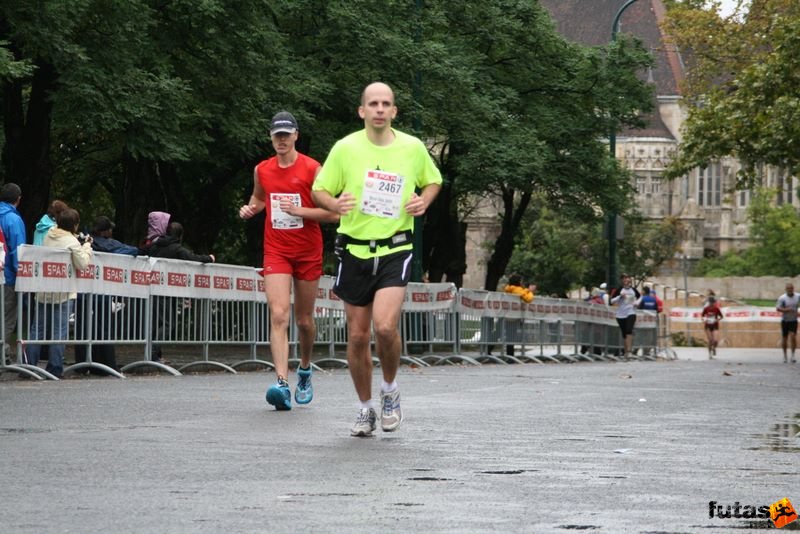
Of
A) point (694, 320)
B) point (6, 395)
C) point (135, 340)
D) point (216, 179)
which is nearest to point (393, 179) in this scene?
point (6, 395)

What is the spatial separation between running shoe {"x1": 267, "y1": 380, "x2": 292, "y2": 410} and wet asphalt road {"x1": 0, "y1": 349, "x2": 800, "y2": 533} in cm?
14

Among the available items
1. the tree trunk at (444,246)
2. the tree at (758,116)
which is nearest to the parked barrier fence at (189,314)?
the tree at (758,116)

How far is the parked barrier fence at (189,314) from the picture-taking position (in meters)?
18.0

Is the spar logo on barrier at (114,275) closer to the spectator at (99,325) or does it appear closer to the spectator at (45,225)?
the spectator at (99,325)

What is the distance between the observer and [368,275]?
10070 millimetres

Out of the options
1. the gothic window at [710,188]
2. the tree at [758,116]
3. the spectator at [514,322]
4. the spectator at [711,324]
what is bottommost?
the spectator at [711,324]

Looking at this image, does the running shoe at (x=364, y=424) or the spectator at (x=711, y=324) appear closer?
the running shoe at (x=364, y=424)

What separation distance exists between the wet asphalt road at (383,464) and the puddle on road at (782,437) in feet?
0.05

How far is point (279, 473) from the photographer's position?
7863 millimetres

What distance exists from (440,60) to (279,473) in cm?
2727

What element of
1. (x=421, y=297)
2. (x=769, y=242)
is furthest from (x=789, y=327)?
(x=769, y=242)

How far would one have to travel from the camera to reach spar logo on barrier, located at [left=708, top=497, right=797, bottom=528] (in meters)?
6.12

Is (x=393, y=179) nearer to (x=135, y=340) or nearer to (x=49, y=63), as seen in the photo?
(x=135, y=340)

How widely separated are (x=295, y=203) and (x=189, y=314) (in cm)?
888
